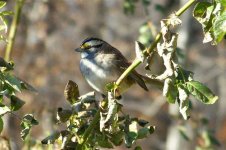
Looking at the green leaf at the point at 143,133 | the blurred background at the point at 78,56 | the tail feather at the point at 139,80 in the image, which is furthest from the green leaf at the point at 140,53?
the blurred background at the point at 78,56

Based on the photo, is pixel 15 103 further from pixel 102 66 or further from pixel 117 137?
pixel 102 66

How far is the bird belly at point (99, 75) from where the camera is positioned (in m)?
4.04

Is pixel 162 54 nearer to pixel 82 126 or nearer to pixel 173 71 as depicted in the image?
pixel 173 71

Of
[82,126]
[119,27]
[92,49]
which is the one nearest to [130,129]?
[82,126]

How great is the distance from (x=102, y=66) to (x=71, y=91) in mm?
1418

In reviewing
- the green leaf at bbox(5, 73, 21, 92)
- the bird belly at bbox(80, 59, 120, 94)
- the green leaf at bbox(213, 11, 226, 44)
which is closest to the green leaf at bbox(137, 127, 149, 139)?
the green leaf at bbox(5, 73, 21, 92)

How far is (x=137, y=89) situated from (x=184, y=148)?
20.3 ft

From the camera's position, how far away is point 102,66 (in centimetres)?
419

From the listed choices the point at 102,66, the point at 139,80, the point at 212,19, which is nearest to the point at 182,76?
the point at 212,19

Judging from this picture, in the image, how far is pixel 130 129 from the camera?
2.61 metres

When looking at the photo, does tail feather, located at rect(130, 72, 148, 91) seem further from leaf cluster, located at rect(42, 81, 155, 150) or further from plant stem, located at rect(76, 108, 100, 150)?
plant stem, located at rect(76, 108, 100, 150)

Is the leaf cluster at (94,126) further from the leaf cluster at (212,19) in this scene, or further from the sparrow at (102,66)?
the sparrow at (102,66)

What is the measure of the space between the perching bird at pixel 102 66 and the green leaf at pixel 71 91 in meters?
0.99

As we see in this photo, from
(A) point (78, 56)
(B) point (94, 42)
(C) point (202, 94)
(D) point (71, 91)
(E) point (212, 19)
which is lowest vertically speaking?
(C) point (202, 94)
